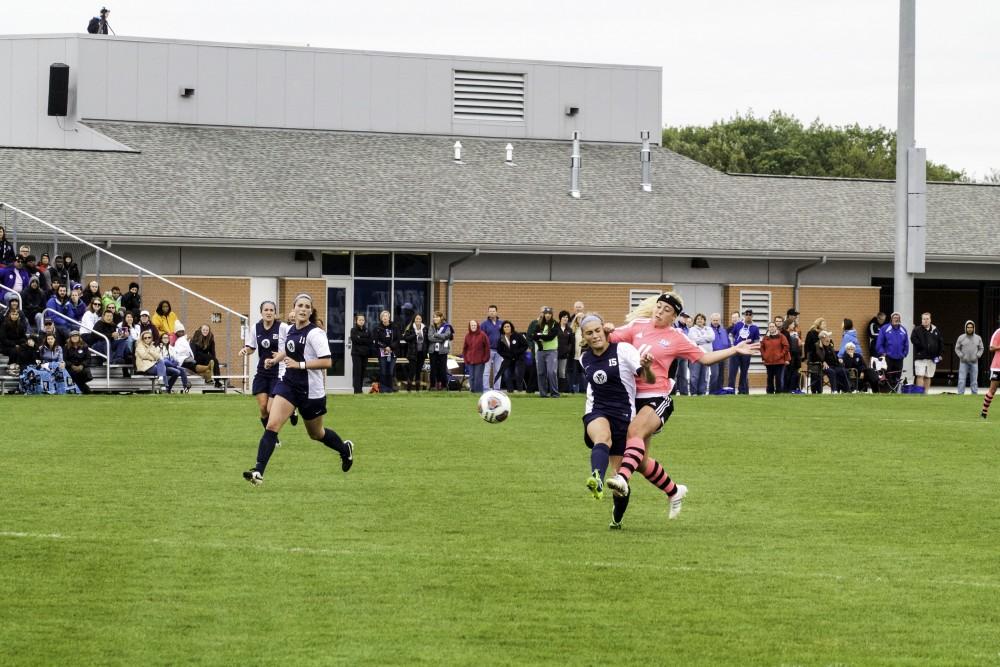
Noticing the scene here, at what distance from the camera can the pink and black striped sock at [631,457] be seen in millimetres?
12562

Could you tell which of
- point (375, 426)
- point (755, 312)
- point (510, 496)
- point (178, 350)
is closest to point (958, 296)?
point (755, 312)

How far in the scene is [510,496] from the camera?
49.4ft

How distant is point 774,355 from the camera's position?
3556 cm

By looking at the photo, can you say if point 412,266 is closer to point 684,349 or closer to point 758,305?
point 758,305

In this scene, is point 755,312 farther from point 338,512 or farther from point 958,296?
point 338,512

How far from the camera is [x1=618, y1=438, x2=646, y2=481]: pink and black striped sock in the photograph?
12.6 meters

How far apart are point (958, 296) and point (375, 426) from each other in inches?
1140

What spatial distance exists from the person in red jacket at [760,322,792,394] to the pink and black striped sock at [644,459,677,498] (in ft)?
73.7

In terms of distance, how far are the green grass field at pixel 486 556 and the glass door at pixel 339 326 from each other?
1816 cm

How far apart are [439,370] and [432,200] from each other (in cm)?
803

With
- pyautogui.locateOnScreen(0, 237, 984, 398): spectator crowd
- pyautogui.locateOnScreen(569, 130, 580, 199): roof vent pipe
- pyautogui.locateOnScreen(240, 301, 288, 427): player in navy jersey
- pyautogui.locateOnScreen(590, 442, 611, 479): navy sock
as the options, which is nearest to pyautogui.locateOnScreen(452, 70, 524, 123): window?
pyautogui.locateOnScreen(569, 130, 580, 199): roof vent pipe

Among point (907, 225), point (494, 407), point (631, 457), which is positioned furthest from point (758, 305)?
point (631, 457)

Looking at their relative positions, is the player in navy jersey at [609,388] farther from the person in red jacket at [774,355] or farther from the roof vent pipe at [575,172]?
the roof vent pipe at [575,172]

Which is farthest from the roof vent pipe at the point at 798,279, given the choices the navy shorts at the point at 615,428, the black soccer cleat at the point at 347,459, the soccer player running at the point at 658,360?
the navy shorts at the point at 615,428
